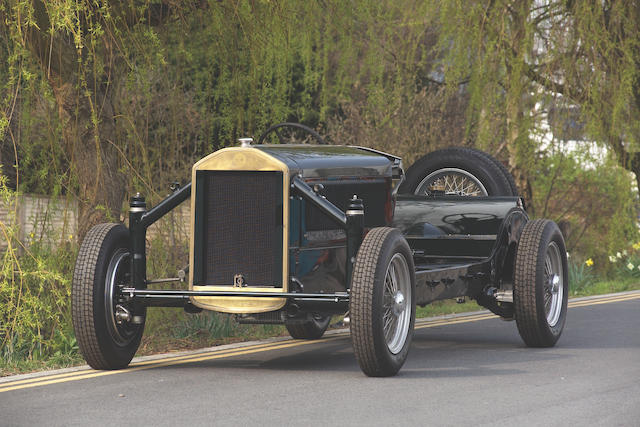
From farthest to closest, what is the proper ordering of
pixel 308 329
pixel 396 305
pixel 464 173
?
pixel 464 173 → pixel 308 329 → pixel 396 305

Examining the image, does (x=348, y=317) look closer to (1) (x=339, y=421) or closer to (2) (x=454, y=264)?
(1) (x=339, y=421)

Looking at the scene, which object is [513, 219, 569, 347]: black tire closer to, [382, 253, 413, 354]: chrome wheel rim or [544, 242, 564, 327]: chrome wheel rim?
[544, 242, 564, 327]: chrome wheel rim

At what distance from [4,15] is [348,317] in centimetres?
380

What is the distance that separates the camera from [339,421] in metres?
6.97

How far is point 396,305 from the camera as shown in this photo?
882 cm

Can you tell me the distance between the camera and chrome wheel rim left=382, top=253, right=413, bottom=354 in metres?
8.76

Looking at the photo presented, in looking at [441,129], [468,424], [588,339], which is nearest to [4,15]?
[468,424]

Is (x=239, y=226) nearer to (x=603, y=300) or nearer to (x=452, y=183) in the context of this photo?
(x=452, y=183)

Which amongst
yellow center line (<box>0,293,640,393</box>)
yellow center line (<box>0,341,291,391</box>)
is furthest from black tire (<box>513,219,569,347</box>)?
yellow center line (<box>0,341,291,391</box>)

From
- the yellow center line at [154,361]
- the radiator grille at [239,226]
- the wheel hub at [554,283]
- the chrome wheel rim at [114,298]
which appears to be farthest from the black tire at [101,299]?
the wheel hub at [554,283]

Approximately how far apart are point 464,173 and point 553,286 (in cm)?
152

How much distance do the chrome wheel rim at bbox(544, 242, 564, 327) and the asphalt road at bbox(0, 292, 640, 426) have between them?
0.30 meters

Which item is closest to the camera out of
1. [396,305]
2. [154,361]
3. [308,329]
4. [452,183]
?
[396,305]

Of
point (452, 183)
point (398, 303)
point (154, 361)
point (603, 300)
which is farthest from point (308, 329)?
point (603, 300)
